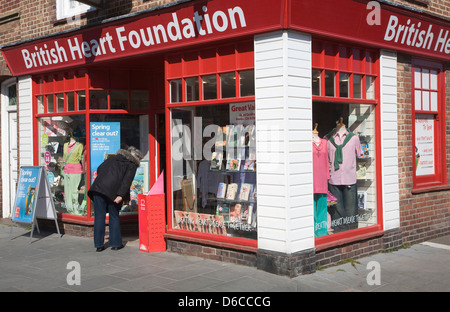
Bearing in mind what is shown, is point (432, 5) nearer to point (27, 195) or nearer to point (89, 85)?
point (89, 85)

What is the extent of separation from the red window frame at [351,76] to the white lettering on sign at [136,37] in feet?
4.18

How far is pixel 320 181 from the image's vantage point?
7645 millimetres

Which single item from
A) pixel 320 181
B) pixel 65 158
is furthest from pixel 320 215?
pixel 65 158

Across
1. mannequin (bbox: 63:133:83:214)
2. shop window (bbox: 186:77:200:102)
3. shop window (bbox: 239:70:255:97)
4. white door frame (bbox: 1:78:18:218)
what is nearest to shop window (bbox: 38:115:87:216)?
mannequin (bbox: 63:133:83:214)

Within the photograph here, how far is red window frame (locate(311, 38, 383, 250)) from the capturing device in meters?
7.45

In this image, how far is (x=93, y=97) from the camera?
1005 cm

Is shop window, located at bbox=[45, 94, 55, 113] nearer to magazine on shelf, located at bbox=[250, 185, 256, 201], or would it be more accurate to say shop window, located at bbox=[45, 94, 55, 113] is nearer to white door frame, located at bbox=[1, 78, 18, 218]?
white door frame, located at bbox=[1, 78, 18, 218]

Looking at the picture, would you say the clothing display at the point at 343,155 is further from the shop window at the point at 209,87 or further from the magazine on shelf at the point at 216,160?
the shop window at the point at 209,87

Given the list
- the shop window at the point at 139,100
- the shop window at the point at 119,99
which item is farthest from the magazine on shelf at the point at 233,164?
the shop window at the point at 119,99

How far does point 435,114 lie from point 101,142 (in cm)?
615

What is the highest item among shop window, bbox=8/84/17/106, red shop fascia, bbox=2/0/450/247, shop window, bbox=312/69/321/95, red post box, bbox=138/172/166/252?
red shop fascia, bbox=2/0/450/247

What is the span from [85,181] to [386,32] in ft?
19.5

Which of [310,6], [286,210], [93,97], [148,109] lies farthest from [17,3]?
[286,210]

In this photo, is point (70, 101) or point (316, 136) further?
point (70, 101)
